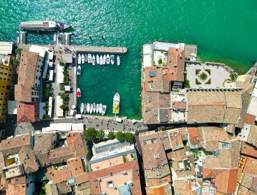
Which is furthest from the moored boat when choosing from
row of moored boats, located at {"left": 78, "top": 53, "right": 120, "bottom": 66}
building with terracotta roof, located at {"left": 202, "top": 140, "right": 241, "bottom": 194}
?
building with terracotta roof, located at {"left": 202, "top": 140, "right": 241, "bottom": 194}

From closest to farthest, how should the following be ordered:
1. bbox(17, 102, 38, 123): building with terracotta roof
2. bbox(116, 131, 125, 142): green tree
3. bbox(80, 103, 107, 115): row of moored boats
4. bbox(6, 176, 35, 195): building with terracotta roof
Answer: bbox(6, 176, 35, 195): building with terracotta roof
bbox(17, 102, 38, 123): building with terracotta roof
bbox(116, 131, 125, 142): green tree
bbox(80, 103, 107, 115): row of moored boats

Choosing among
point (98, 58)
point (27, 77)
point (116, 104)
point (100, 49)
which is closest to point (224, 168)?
point (116, 104)

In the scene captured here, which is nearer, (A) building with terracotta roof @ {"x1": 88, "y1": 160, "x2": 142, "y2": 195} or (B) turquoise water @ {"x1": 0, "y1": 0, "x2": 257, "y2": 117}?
(A) building with terracotta roof @ {"x1": 88, "y1": 160, "x2": 142, "y2": 195}

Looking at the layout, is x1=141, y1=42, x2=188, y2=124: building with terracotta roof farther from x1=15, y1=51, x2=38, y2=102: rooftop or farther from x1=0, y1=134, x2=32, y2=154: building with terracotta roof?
x1=0, y1=134, x2=32, y2=154: building with terracotta roof

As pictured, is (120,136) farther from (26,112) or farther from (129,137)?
(26,112)

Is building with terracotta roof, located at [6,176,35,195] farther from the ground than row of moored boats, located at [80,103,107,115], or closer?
closer

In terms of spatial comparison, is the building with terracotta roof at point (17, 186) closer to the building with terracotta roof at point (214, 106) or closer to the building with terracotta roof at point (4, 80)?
the building with terracotta roof at point (4, 80)
